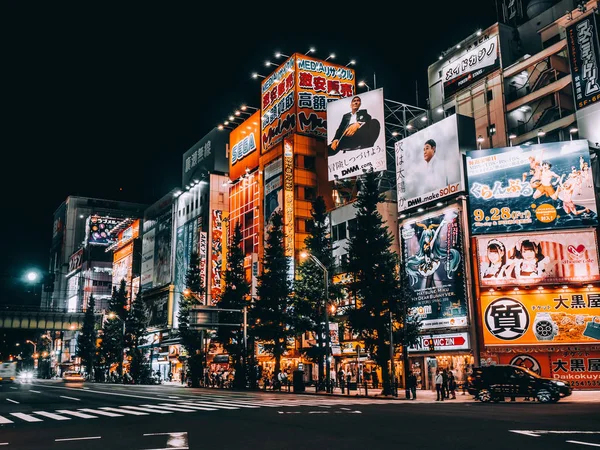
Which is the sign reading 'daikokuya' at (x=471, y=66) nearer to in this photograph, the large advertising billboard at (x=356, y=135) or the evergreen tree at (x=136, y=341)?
the large advertising billboard at (x=356, y=135)

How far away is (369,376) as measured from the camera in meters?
44.2

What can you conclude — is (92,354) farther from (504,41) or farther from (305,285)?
(504,41)

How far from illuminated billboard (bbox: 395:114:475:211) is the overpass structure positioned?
59690 millimetres

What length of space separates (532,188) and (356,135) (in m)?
16.9

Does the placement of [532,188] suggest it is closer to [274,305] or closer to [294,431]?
[274,305]

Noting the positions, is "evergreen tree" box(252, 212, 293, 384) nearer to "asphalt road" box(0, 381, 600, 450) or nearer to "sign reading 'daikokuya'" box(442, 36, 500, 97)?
A: "asphalt road" box(0, 381, 600, 450)

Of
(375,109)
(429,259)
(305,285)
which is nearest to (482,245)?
(429,259)

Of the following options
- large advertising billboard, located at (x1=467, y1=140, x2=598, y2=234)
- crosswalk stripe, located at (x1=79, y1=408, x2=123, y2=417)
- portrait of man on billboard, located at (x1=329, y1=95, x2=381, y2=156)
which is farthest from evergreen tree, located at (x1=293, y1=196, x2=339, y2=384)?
crosswalk stripe, located at (x1=79, y1=408, x2=123, y2=417)

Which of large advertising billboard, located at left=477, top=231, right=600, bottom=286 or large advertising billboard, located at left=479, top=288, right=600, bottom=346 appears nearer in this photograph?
large advertising billboard, located at left=479, top=288, right=600, bottom=346

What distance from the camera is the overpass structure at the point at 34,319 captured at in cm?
7662

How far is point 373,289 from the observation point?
3356 cm

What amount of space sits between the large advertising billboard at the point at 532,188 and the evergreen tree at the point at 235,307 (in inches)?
800

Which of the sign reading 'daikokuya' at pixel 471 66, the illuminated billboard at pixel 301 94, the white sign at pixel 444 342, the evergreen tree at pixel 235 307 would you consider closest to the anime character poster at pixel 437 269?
the white sign at pixel 444 342

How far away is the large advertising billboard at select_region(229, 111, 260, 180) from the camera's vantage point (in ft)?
227
